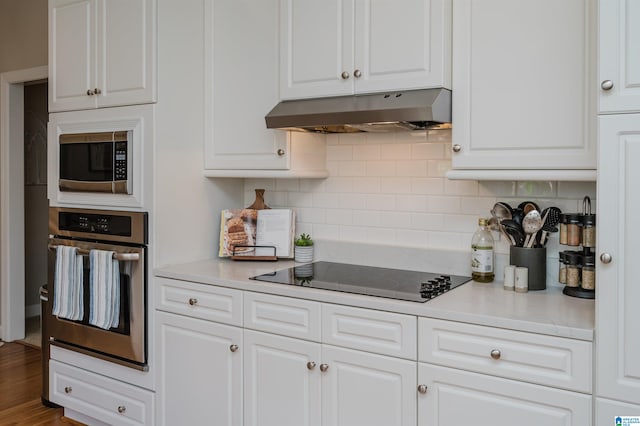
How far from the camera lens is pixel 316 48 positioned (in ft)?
8.25

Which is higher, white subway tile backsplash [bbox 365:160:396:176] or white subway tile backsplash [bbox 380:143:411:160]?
white subway tile backsplash [bbox 380:143:411:160]

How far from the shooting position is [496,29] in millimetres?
2102

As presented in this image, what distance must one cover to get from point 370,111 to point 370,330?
84 cm

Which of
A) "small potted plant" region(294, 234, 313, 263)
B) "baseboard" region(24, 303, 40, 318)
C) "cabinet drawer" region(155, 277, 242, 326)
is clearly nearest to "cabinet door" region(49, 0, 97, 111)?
"cabinet drawer" region(155, 277, 242, 326)

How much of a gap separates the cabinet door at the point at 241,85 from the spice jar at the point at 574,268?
129 centimetres

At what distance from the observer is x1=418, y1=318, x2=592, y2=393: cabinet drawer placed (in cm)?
174

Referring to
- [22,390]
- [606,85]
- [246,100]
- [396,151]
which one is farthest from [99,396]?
[606,85]

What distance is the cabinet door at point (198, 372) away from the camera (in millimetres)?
2494

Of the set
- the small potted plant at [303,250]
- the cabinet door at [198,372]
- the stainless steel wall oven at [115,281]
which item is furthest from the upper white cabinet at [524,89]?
the stainless steel wall oven at [115,281]

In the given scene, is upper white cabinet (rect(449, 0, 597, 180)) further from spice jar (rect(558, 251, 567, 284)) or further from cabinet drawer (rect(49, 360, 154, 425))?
cabinet drawer (rect(49, 360, 154, 425))

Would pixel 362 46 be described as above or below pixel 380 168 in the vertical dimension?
above

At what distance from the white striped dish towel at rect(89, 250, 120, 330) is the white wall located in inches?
37.2

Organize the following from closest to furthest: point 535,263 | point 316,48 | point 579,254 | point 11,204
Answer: point 579,254
point 535,263
point 316,48
point 11,204

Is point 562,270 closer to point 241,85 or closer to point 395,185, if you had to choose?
point 395,185
